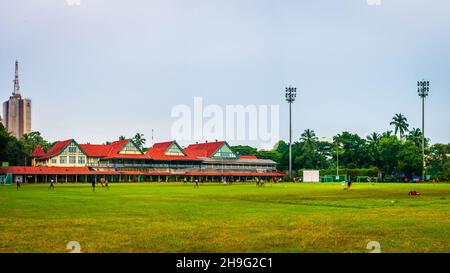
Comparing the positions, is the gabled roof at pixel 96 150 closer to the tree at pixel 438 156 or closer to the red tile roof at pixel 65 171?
the red tile roof at pixel 65 171

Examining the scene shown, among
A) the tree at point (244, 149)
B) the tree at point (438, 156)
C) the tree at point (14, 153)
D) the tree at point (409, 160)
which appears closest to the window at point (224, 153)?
the tree at point (244, 149)

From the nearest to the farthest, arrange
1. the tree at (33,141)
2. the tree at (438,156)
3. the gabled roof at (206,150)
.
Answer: the tree at (438,156) < the gabled roof at (206,150) < the tree at (33,141)

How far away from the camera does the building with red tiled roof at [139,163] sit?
4286 inches

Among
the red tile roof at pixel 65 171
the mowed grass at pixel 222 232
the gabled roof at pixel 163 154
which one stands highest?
the gabled roof at pixel 163 154

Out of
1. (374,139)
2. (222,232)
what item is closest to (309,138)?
Result: (374,139)

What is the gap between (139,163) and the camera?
118000 millimetres

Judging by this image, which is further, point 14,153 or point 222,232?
point 14,153

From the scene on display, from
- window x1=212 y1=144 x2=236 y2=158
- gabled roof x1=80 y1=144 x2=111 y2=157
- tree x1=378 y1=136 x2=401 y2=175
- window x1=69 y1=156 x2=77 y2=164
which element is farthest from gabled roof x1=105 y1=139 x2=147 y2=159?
tree x1=378 y1=136 x2=401 y2=175

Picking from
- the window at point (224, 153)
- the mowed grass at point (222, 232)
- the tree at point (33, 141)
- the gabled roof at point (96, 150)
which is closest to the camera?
the mowed grass at point (222, 232)

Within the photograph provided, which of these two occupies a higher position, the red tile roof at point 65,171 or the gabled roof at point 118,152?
the gabled roof at point 118,152

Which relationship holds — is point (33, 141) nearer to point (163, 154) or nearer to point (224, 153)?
point (163, 154)

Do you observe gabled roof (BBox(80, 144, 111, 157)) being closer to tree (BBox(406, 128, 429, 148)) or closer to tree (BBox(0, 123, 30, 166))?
tree (BBox(0, 123, 30, 166))

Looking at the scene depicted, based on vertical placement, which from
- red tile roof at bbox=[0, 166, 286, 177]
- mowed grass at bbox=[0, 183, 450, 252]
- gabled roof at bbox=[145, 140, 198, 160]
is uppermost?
gabled roof at bbox=[145, 140, 198, 160]

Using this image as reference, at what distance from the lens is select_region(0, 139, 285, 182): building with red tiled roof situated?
357 feet
